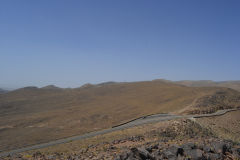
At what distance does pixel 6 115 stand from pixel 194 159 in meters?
46.2

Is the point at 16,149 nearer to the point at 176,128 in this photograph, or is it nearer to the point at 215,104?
the point at 176,128

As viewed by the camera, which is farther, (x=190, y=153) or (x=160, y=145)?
(x=160, y=145)

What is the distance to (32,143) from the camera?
21156mm

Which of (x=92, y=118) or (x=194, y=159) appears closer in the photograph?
(x=194, y=159)

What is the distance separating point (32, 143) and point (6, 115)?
26025 millimetres

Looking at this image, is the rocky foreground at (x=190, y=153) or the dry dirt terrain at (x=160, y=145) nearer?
the rocky foreground at (x=190, y=153)

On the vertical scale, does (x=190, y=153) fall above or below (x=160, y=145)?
above

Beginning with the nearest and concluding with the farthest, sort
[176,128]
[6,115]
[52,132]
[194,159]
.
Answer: [194,159] < [176,128] < [52,132] < [6,115]

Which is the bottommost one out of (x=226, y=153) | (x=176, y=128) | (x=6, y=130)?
(x=6, y=130)

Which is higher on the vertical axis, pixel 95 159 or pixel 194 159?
pixel 194 159

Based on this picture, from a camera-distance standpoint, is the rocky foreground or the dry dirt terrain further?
the dry dirt terrain

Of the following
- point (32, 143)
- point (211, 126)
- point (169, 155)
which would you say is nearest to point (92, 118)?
point (32, 143)

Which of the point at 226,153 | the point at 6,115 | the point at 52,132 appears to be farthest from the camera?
the point at 6,115

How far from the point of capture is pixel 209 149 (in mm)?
8859
